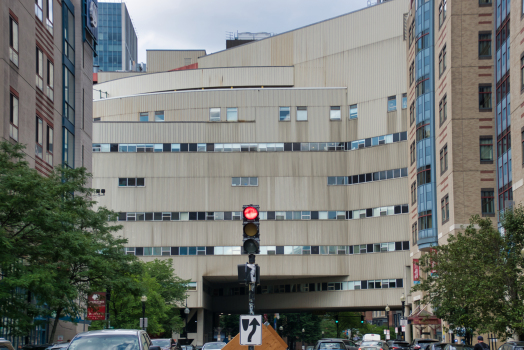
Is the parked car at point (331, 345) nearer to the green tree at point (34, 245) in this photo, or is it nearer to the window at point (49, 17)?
the green tree at point (34, 245)

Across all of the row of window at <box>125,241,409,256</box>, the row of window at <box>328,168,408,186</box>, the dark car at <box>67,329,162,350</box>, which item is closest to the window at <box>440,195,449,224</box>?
the row of window at <box>328,168,408,186</box>

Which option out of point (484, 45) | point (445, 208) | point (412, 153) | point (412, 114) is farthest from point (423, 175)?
point (484, 45)

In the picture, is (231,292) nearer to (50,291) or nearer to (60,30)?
(60,30)

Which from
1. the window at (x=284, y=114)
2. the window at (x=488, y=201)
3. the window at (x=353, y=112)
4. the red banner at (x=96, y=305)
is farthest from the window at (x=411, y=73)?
the red banner at (x=96, y=305)

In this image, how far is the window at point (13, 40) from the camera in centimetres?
3928

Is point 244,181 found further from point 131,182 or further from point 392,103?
point 392,103

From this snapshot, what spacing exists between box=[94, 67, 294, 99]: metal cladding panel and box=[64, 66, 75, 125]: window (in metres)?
34.2

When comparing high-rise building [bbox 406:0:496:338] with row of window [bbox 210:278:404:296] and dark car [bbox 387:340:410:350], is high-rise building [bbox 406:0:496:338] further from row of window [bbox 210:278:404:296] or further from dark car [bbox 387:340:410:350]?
row of window [bbox 210:278:404:296]

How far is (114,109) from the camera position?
86.4 metres

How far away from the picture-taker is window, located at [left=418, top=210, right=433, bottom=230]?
6034 centimetres

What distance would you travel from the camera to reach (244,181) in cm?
7919

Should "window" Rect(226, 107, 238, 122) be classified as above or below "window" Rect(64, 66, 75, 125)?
above

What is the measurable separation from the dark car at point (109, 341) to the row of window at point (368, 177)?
6228 centimetres

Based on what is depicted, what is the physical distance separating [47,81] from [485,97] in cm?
3077
